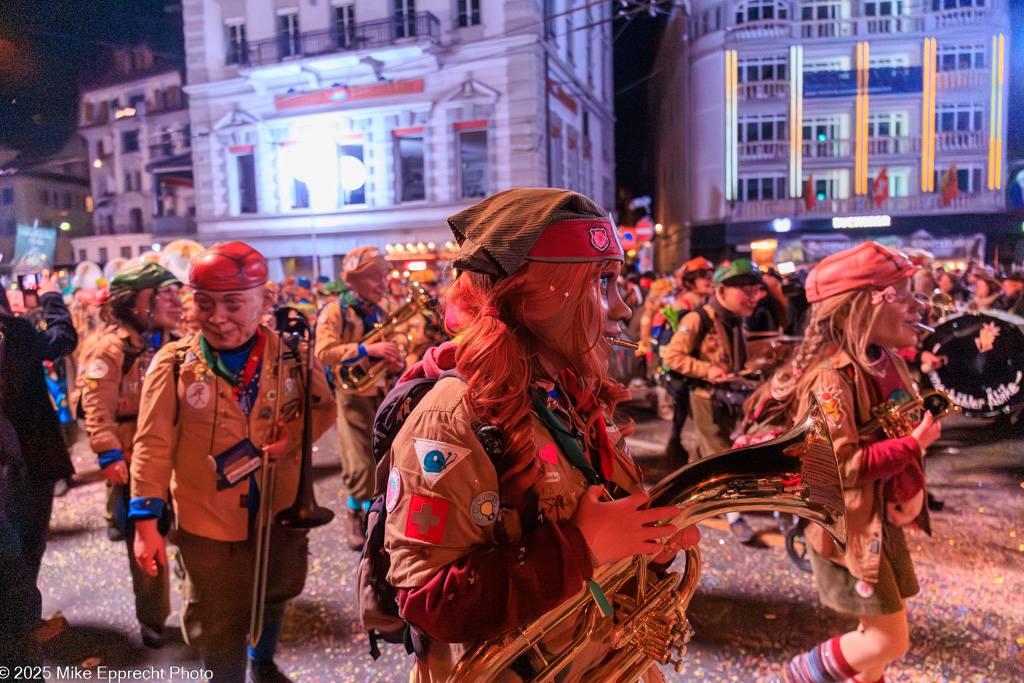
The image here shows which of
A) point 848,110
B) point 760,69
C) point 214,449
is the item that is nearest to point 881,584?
point 214,449

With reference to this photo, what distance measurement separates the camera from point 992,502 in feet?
15.6

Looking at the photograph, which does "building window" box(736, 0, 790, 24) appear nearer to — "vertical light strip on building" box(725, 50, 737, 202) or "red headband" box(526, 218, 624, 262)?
"vertical light strip on building" box(725, 50, 737, 202)

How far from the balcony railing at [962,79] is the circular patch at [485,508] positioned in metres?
8.53

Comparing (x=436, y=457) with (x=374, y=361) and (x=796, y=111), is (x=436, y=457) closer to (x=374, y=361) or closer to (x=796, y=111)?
(x=374, y=361)

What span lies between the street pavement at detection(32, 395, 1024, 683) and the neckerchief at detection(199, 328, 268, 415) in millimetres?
1504

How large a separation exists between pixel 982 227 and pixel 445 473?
923cm

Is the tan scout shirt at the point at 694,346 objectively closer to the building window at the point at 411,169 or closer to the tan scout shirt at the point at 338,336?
the tan scout shirt at the point at 338,336

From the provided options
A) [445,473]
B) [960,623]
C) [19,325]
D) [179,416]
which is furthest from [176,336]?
[960,623]

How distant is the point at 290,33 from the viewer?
796 centimetres

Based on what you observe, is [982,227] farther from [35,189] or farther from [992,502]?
[35,189]

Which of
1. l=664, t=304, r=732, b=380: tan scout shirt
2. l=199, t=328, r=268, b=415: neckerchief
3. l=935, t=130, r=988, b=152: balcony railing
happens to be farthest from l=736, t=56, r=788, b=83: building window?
l=199, t=328, r=268, b=415: neckerchief

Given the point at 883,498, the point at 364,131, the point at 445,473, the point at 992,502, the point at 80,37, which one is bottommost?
the point at 992,502

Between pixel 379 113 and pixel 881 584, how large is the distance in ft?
31.1

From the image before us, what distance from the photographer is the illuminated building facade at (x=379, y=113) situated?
25.7 feet
